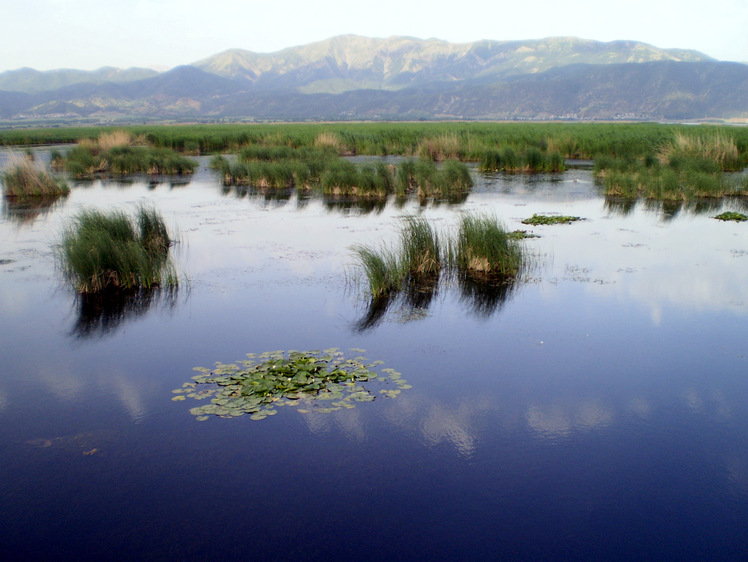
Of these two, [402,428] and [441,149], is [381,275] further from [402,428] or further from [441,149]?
[441,149]

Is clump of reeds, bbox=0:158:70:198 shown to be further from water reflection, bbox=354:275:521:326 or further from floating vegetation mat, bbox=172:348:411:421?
floating vegetation mat, bbox=172:348:411:421

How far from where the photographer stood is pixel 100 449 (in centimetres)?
510

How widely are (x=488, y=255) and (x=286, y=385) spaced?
5002 mm

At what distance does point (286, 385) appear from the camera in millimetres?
5949

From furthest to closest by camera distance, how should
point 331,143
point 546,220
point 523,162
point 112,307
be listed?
point 331,143 < point 523,162 < point 546,220 < point 112,307

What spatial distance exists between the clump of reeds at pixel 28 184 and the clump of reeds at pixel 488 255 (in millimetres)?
14558

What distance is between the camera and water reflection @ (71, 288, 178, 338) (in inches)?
315

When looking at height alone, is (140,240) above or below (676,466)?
above

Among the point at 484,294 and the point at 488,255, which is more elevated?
the point at 488,255

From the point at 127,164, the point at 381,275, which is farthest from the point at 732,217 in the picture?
the point at 127,164

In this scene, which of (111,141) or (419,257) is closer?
(419,257)

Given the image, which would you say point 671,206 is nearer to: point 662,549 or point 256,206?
point 256,206

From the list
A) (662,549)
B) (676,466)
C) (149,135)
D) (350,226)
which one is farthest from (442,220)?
(149,135)

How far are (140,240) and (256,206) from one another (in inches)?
253
